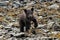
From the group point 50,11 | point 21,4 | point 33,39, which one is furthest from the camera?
point 21,4

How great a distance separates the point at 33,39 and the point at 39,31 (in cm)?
115

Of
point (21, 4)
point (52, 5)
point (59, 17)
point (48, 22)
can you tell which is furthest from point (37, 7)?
point (48, 22)

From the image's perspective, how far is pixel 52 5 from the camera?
19.5 meters

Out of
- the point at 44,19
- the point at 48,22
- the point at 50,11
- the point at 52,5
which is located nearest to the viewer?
the point at 48,22

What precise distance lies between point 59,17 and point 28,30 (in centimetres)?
359

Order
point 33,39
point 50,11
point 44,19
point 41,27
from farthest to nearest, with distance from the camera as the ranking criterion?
point 50,11 < point 44,19 < point 41,27 < point 33,39

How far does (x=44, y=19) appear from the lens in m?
15.2

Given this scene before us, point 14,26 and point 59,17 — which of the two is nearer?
point 14,26

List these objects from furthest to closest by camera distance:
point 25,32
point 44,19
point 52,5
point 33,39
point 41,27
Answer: point 52,5 → point 44,19 → point 41,27 → point 25,32 → point 33,39

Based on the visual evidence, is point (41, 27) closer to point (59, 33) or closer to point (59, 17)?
point (59, 33)

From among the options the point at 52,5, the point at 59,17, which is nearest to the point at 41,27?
the point at 59,17

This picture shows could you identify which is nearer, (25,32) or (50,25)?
(25,32)

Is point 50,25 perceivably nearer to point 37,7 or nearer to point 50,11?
point 50,11

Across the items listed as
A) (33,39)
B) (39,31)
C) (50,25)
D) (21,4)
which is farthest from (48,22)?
(21,4)
